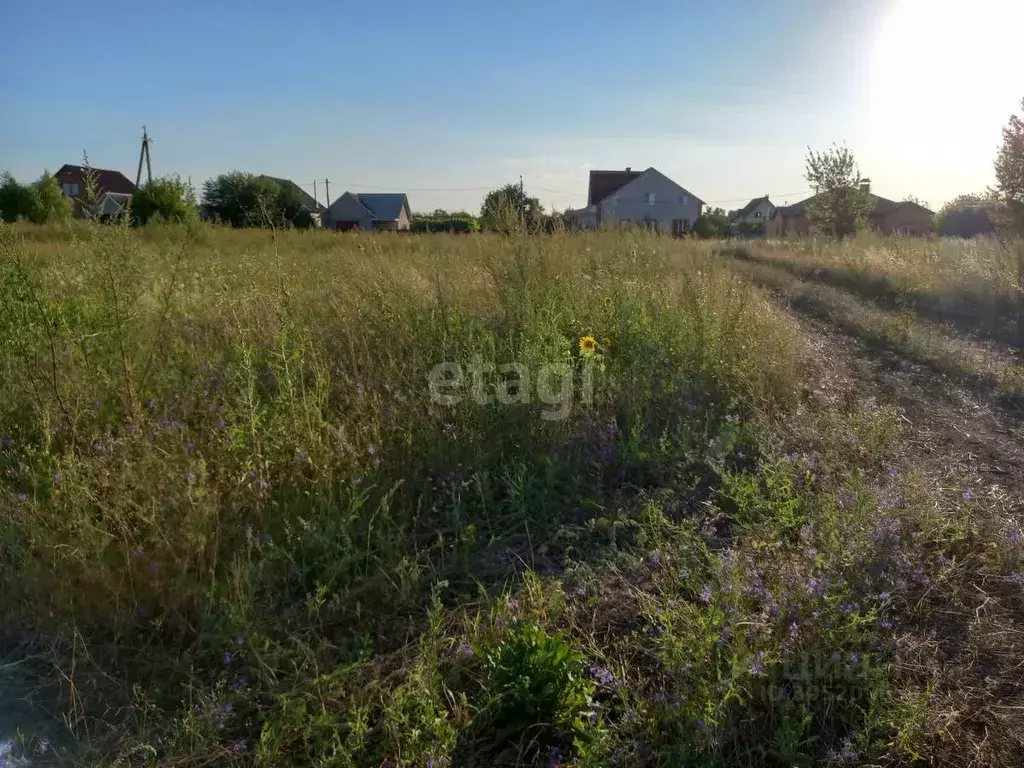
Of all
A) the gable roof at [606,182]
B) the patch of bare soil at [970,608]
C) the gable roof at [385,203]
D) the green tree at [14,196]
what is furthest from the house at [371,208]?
the patch of bare soil at [970,608]

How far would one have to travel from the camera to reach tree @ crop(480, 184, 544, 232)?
486cm

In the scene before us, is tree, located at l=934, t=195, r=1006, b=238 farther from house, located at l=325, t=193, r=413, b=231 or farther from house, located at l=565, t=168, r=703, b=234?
house, located at l=325, t=193, r=413, b=231

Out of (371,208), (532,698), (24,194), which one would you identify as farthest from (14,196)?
(371,208)

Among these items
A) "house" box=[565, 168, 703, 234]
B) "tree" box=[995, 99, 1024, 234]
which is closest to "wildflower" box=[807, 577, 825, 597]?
"tree" box=[995, 99, 1024, 234]

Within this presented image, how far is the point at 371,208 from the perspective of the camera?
5691 centimetres

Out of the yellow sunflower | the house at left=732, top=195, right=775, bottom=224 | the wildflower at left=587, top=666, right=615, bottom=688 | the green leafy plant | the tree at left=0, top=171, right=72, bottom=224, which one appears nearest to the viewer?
the green leafy plant

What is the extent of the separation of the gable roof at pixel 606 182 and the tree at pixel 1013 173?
3550cm

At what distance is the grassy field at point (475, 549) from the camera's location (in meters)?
1.70

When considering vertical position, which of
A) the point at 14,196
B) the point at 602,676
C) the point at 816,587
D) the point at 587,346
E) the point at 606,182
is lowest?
the point at 602,676

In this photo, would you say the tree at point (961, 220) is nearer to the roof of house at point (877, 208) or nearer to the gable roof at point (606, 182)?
the roof of house at point (877, 208)

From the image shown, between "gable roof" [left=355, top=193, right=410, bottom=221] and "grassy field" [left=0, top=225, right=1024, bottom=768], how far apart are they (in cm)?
5286

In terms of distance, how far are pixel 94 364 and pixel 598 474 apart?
2.61 m

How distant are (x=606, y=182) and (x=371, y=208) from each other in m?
20.8

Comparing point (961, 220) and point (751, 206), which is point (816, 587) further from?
point (751, 206)
